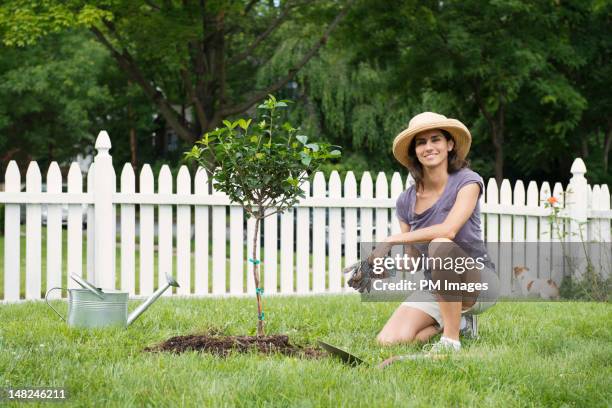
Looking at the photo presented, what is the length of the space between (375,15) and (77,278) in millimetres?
10398

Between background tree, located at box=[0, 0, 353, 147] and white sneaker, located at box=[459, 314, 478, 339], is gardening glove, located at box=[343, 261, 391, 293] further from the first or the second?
background tree, located at box=[0, 0, 353, 147]

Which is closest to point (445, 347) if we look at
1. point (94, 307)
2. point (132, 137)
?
point (94, 307)

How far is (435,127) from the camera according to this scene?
458cm

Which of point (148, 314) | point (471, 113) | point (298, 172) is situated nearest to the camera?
point (298, 172)

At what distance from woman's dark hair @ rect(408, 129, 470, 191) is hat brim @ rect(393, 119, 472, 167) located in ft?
0.08

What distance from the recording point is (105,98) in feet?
67.7

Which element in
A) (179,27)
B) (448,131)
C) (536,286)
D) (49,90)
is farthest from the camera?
(49,90)

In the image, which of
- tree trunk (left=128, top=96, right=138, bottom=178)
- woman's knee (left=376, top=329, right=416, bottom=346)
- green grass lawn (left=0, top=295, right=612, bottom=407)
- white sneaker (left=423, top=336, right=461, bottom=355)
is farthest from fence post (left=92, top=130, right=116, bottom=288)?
tree trunk (left=128, top=96, right=138, bottom=178)

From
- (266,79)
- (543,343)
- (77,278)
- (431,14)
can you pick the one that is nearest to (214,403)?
(77,278)

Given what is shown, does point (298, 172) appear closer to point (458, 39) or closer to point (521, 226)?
point (521, 226)

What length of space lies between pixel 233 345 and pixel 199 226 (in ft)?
10.9

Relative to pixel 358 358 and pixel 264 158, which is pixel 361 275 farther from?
pixel 264 158

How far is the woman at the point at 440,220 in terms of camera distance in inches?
173

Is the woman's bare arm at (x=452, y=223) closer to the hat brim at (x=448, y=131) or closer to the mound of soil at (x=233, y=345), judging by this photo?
the hat brim at (x=448, y=131)
